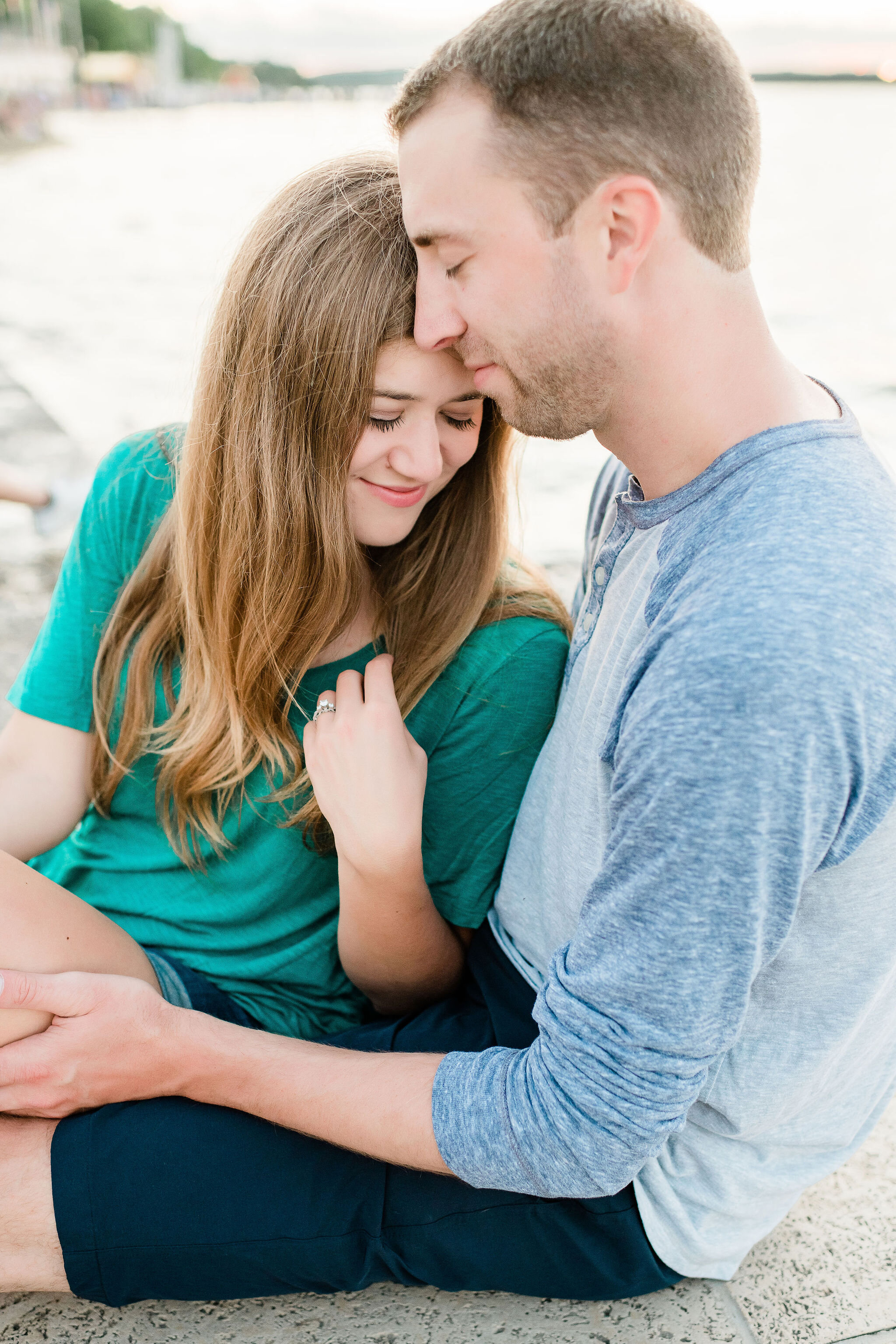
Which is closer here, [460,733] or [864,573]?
[864,573]

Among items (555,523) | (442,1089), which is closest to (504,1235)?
(442,1089)

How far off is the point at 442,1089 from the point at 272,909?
57 centimetres

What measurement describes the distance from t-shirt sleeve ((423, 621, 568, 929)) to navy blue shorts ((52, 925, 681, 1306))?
49cm

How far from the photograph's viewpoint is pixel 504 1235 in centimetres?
161

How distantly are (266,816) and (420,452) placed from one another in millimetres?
674

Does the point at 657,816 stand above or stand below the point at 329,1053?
above

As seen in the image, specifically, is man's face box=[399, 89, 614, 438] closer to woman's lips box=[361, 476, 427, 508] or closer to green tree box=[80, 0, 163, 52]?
woman's lips box=[361, 476, 427, 508]

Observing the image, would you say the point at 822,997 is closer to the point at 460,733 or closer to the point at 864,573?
the point at 864,573

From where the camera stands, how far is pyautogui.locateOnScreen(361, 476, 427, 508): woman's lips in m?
1.84

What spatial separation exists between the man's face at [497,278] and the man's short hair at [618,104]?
4 cm

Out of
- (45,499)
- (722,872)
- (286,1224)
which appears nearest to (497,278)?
(722,872)

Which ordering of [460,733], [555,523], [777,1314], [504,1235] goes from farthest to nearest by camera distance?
[555,523], [460,733], [777,1314], [504,1235]

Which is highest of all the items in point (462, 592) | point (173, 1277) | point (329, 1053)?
point (462, 592)

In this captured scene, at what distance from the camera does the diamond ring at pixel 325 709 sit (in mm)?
1852
